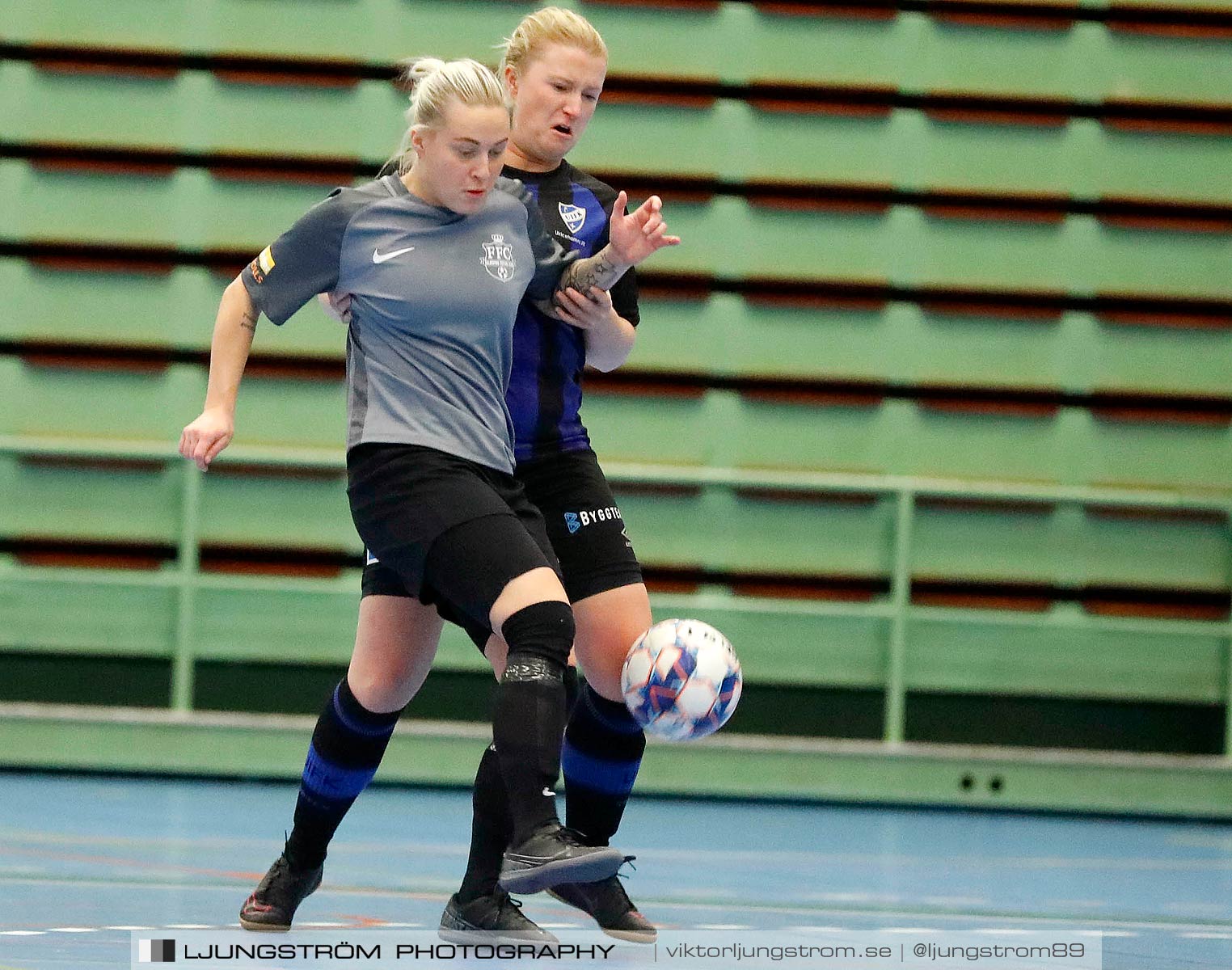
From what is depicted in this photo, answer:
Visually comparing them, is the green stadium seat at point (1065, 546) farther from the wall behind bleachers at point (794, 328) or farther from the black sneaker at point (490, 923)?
the black sneaker at point (490, 923)

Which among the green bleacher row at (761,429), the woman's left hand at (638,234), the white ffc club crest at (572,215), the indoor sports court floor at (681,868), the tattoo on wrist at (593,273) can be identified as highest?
the white ffc club crest at (572,215)

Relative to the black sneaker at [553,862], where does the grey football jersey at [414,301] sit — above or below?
above

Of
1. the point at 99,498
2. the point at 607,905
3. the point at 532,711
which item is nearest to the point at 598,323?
the point at 532,711

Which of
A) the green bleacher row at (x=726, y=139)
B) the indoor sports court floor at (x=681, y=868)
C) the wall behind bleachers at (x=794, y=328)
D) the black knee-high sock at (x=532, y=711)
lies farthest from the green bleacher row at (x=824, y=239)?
the black knee-high sock at (x=532, y=711)

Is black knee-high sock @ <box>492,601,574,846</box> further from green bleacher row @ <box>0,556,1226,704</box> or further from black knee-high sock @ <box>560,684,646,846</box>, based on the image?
green bleacher row @ <box>0,556,1226,704</box>

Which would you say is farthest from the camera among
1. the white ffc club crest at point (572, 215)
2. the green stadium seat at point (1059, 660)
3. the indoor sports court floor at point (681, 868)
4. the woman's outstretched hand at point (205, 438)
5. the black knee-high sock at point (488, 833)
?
the green stadium seat at point (1059, 660)

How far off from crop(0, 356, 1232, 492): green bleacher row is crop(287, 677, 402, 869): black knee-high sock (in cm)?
367

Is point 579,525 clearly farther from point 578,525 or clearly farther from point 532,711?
point 532,711

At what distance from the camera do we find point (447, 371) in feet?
11.5

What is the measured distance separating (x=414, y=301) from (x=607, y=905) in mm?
1222

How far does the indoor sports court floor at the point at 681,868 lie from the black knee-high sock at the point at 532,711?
778 mm

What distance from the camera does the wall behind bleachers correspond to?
24.1 ft

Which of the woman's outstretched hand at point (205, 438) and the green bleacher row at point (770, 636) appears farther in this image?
the green bleacher row at point (770, 636)

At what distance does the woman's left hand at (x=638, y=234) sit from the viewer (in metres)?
3.57
